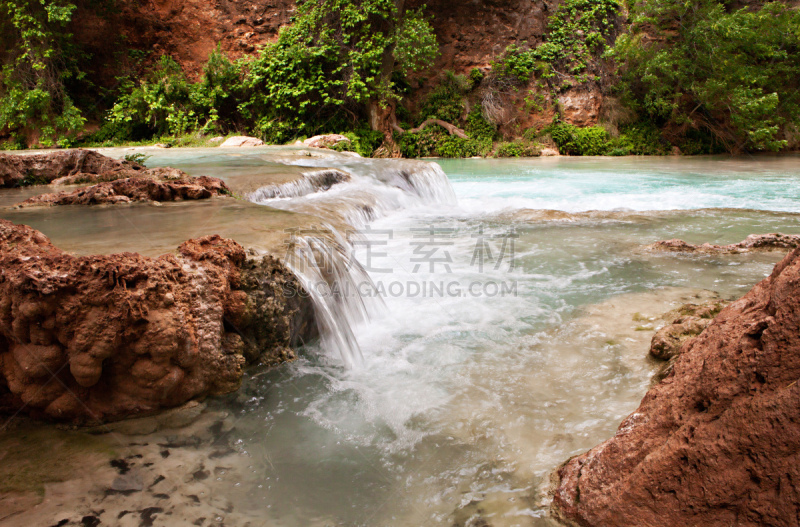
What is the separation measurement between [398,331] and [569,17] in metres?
19.1

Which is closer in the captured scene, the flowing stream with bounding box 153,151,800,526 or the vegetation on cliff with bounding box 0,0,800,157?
the flowing stream with bounding box 153,151,800,526

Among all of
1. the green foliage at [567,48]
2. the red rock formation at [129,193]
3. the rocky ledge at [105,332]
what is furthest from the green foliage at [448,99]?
the rocky ledge at [105,332]

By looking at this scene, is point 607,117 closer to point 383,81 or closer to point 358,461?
point 383,81

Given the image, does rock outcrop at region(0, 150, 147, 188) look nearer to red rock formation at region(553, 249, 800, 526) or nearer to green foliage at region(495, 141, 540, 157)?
red rock formation at region(553, 249, 800, 526)

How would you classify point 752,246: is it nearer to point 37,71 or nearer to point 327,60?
point 327,60

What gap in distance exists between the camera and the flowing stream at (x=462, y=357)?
2.06 m

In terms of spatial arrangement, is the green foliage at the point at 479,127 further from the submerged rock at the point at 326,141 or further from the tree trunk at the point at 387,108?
the submerged rock at the point at 326,141

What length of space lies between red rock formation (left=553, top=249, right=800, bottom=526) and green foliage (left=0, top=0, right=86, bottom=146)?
1833 centimetres

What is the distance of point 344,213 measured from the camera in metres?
5.93

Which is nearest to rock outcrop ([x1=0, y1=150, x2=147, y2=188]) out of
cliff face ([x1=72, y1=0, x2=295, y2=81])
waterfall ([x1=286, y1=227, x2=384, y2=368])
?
waterfall ([x1=286, y1=227, x2=384, y2=368])

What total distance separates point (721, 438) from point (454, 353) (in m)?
2.02

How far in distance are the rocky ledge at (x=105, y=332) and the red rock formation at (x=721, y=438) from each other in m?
1.98

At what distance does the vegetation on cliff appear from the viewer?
15.2 meters

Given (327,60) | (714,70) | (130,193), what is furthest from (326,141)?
(714,70)
